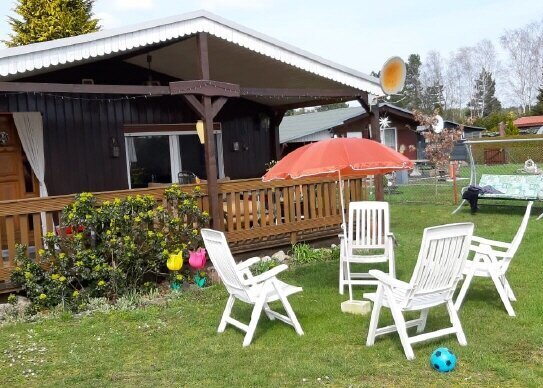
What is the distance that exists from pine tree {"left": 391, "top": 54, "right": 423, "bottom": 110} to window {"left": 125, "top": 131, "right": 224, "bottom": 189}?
189 ft

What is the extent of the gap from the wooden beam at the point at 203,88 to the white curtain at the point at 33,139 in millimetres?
2933

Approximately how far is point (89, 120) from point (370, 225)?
203 inches

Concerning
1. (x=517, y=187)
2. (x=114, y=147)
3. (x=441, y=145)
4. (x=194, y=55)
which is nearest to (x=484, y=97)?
(x=441, y=145)

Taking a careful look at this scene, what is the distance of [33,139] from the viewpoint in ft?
28.0

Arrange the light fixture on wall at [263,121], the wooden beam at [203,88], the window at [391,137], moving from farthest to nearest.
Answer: the window at [391,137]
the light fixture on wall at [263,121]
the wooden beam at [203,88]

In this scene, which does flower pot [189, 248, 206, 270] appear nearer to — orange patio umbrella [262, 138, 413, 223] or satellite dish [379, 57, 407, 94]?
orange patio umbrella [262, 138, 413, 223]

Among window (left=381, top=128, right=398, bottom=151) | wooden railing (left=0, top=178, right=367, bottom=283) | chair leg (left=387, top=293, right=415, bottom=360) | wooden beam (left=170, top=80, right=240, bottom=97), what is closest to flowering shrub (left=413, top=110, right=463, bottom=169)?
window (left=381, top=128, right=398, bottom=151)

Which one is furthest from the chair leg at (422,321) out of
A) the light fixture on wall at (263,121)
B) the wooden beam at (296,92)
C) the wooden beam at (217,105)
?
the light fixture on wall at (263,121)

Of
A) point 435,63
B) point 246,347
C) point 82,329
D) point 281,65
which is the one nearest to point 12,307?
point 82,329

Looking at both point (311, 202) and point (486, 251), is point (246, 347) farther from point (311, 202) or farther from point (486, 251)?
point (311, 202)

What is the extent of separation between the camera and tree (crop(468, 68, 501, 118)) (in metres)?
59.2

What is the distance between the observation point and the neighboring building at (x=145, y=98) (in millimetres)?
6871

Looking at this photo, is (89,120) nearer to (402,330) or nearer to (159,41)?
(159,41)

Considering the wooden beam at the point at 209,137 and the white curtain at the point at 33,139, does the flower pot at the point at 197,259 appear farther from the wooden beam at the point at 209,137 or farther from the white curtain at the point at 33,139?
the white curtain at the point at 33,139
